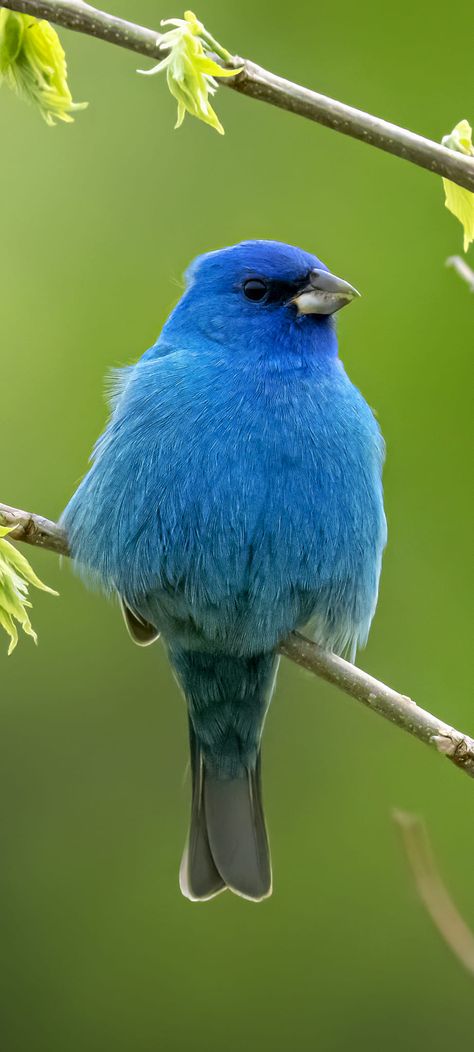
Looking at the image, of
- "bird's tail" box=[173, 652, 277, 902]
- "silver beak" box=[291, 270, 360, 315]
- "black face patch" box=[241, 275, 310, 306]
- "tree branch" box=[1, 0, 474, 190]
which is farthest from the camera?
"bird's tail" box=[173, 652, 277, 902]

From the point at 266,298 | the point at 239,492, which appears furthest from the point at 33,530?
the point at 266,298

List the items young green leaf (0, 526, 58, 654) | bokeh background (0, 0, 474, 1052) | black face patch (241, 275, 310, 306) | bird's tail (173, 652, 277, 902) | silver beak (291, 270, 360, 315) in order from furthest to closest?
bokeh background (0, 0, 474, 1052) < bird's tail (173, 652, 277, 902) < black face patch (241, 275, 310, 306) < silver beak (291, 270, 360, 315) < young green leaf (0, 526, 58, 654)

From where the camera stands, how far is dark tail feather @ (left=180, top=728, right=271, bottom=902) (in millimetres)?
4516

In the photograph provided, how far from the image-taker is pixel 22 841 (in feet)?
22.8

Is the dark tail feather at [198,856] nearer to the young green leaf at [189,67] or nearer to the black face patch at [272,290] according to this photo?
A: the black face patch at [272,290]

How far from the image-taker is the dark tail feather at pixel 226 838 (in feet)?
14.8

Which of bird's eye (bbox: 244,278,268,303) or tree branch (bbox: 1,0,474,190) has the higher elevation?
bird's eye (bbox: 244,278,268,303)

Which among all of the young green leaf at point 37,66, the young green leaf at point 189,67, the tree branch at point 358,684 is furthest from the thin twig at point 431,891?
the young green leaf at point 37,66

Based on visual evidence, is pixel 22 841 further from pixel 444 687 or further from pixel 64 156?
pixel 64 156

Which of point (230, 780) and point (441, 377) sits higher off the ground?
point (441, 377)

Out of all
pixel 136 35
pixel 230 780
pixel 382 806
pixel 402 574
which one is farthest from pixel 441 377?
pixel 136 35

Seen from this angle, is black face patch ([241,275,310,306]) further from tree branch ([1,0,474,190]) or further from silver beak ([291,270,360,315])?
tree branch ([1,0,474,190])

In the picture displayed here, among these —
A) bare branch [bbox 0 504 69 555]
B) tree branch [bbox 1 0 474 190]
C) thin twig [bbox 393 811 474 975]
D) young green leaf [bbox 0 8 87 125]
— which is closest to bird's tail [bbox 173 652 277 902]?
bare branch [bbox 0 504 69 555]

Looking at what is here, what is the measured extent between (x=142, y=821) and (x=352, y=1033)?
139cm
